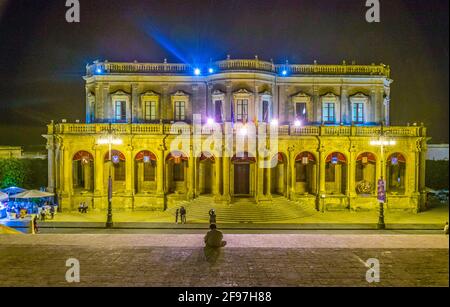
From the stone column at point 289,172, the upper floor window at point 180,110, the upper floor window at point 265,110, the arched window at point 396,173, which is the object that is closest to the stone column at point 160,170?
the upper floor window at point 180,110

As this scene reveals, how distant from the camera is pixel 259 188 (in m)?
35.2

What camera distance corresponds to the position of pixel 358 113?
137ft

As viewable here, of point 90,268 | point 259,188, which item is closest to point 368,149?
point 259,188

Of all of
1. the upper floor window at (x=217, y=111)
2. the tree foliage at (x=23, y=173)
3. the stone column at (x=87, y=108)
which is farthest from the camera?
the tree foliage at (x=23, y=173)

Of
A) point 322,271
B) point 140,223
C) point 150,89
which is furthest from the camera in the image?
point 150,89

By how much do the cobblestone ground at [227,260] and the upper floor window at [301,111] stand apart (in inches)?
831

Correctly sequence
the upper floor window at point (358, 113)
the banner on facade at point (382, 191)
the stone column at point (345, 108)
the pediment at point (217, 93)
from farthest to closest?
1. the upper floor window at point (358, 113)
2. the stone column at point (345, 108)
3. the pediment at point (217, 93)
4. the banner on facade at point (382, 191)

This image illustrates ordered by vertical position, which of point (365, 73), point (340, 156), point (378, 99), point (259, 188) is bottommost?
point (259, 188)

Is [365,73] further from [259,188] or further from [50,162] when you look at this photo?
[50,162]

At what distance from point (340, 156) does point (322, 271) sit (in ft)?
79.4

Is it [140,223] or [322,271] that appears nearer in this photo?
[322,271]

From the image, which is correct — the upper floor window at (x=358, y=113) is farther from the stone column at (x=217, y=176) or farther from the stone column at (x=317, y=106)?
the stone column at (x=217, y=176)

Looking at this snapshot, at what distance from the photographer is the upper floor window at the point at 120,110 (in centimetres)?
4088

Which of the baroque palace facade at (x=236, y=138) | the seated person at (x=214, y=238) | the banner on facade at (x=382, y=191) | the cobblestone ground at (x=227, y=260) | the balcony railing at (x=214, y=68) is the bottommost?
the cobblestone ground at (x=227, y=260)
